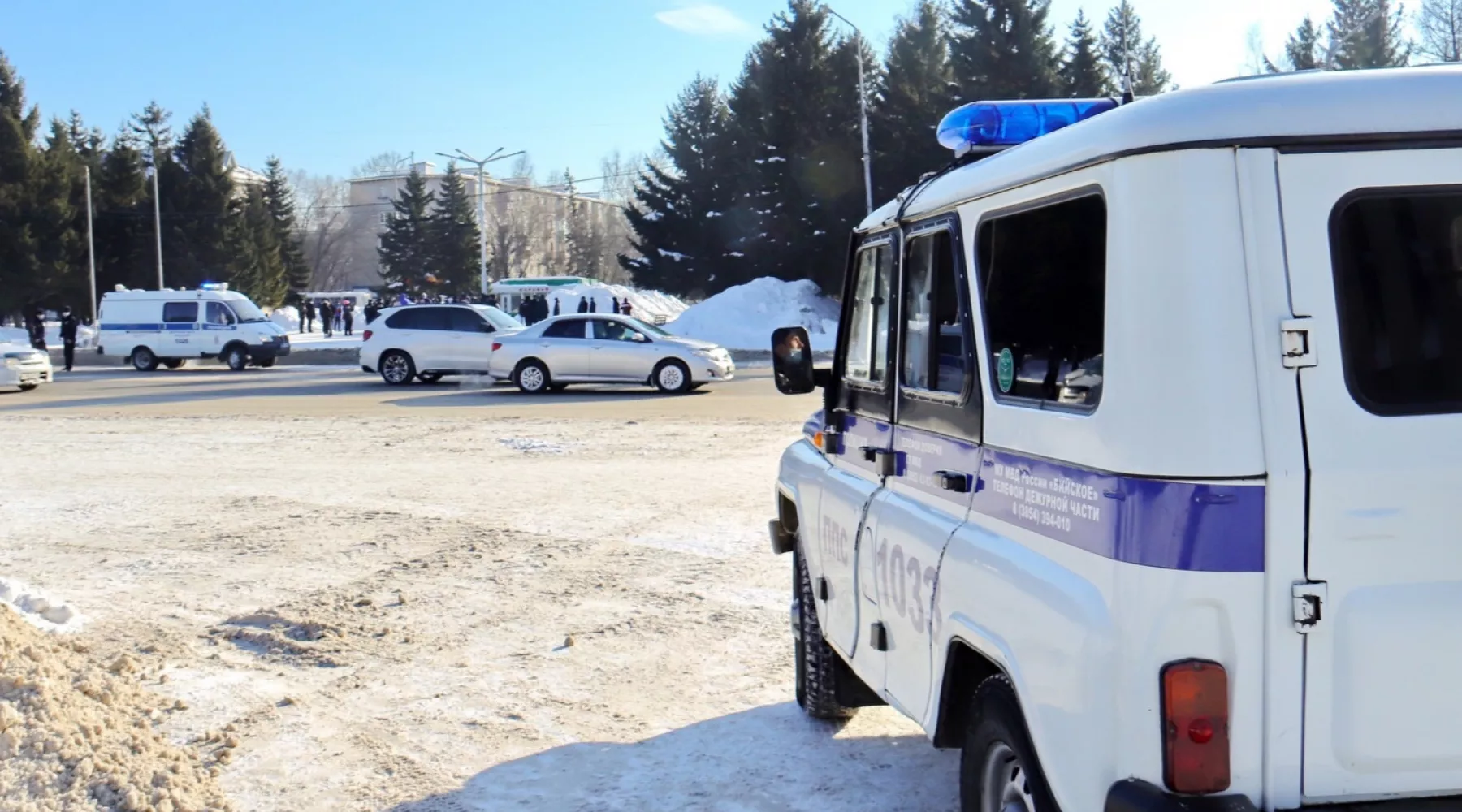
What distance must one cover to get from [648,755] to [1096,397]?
2.94m

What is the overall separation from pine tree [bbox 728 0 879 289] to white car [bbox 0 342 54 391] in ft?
88.1

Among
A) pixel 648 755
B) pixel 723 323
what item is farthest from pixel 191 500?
pixel 723 323

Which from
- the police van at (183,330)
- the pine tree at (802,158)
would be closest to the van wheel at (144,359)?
the police van at (183,330)

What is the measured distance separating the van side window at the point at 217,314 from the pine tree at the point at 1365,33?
140 feet

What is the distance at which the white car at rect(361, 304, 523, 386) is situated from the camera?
82.1 ft

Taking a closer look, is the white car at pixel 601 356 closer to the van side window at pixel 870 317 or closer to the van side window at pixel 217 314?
the van side window at pixel 217 314

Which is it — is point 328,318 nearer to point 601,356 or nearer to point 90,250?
point 90,250

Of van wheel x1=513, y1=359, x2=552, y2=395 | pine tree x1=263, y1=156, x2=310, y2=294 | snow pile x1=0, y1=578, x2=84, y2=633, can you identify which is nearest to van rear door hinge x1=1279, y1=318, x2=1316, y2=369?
snow pile x1=0, y1=578, x2=84, y2=633

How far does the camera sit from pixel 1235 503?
8.20ft

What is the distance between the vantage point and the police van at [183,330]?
107 ft

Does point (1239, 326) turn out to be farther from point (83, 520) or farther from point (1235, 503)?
point (83, 520)

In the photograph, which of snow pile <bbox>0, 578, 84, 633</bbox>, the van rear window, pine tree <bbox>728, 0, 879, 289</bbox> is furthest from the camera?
pine tree <bbox>728, 0, 879, 289</bbox>

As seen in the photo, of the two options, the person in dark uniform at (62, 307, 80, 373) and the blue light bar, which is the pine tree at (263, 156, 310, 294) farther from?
the blue light bar

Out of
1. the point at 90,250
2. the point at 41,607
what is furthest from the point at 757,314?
the point at 41,607
